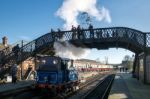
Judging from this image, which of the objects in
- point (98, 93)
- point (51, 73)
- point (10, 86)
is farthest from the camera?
point (98, 93)

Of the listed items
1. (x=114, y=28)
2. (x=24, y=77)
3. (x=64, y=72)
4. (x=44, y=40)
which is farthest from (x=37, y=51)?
(x=64, y=72)

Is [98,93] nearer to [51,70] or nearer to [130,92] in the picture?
[130,92]

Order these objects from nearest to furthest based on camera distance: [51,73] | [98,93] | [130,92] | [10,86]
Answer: [51,73] < [130,92] < [10,86] < [98,93]

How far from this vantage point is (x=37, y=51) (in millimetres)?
34531

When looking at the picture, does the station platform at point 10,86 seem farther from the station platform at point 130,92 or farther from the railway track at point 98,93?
the station platform at point 130,92

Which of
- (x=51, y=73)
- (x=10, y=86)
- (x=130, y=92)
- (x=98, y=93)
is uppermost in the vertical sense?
(x=51, y=73)

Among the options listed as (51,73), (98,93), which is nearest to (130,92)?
(98,93)

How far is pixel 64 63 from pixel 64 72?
77 centimetres

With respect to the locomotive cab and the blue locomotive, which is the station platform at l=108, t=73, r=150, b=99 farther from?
the locomotive cab

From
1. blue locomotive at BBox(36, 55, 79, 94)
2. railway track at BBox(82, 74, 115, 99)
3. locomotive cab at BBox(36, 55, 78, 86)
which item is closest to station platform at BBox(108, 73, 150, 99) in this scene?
railway track at BBox(82, 74, 115, 99)

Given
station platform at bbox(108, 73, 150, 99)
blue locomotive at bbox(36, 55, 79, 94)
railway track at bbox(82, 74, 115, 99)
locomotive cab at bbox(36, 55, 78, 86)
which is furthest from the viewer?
railway track at bbox(82, 74, 115, 99)

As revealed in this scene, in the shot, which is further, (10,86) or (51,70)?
(10,86)

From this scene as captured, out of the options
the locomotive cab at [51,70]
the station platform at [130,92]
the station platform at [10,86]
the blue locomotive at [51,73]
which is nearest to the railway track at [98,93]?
the station platform at [130,92]

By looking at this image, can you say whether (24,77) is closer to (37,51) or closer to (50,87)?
(37,51)
